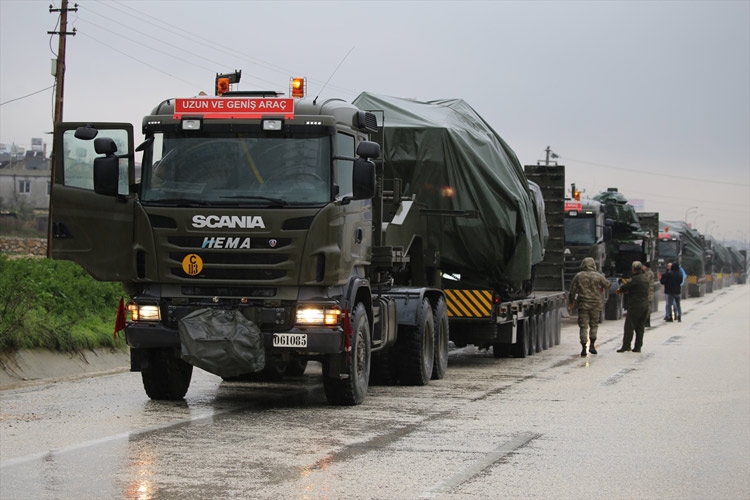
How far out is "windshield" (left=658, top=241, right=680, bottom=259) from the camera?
5628 cm

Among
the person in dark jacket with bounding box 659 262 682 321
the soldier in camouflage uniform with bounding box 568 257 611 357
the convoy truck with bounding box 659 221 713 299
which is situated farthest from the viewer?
the convoy truck with bounding box 659 221 713 299

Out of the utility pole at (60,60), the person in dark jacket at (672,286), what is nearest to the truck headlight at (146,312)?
Answer: the utility pole at (60,60)

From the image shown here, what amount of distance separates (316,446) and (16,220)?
241 ft

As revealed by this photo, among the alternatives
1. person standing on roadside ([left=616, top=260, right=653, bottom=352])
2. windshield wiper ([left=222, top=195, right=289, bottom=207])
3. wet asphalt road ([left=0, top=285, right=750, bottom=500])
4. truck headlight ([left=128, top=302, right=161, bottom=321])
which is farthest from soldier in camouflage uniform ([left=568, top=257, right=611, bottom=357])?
truck headlight ([left=128, top=302, right=161, bottom=321])

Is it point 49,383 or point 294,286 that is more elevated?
point 294,286

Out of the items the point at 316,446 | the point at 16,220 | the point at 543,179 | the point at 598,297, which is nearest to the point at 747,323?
the point at 543,179

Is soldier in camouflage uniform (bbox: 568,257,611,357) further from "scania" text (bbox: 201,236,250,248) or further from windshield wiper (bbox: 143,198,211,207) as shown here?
windshield wiper (bbox: 143,198,211,207)

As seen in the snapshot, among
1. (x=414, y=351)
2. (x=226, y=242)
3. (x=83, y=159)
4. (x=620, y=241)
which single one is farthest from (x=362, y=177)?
(x=620, y=241)

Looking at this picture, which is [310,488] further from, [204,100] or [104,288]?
[104,288]

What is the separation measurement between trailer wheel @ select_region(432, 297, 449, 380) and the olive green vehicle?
3906 millimetres

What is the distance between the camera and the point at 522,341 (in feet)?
68.9

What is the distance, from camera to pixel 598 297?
2188 cm

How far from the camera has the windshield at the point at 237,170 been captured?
11.7 metres

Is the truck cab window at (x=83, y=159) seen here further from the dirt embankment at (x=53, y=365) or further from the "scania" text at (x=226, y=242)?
the dirt embankment at (x=53, y=365)
